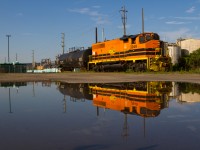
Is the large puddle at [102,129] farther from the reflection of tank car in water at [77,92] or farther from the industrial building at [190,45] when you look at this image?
the industrial building at [190,45]

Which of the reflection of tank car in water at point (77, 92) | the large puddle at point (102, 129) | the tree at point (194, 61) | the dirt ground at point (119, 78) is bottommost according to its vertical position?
the large puddle at point (102, 129)

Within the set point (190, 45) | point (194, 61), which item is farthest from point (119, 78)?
point (190, 45)

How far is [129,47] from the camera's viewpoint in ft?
111

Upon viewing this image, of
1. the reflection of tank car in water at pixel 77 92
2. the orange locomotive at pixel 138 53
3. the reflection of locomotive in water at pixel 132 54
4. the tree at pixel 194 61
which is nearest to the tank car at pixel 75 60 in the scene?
the reflection of locomotive in water at pixel 132 54

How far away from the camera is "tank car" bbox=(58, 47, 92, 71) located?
4756cm

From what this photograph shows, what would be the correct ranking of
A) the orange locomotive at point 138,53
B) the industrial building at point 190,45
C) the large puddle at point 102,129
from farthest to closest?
the industrial building at point 190,45 → the orange locomotive at point 138,53 → the large puddle at point 102,129

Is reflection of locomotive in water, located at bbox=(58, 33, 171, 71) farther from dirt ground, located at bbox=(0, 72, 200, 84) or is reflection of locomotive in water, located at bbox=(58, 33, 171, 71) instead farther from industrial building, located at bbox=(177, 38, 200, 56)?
industrial building, located at bbox=(177, 38, 200, 56)

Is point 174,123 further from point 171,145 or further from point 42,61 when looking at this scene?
point 42,61

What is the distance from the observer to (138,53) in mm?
32094

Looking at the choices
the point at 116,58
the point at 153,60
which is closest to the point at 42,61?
the point at 116,58

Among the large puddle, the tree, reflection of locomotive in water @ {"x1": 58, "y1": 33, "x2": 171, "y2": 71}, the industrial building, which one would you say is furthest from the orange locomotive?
the large puddle

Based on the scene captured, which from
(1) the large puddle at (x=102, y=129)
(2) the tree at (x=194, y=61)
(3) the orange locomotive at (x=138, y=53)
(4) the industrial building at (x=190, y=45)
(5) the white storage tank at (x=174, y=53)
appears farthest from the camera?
(4) the industrial building at (x=190, y=45)

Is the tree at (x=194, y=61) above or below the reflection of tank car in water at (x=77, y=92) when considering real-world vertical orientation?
above

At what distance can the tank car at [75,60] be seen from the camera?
47562mm
